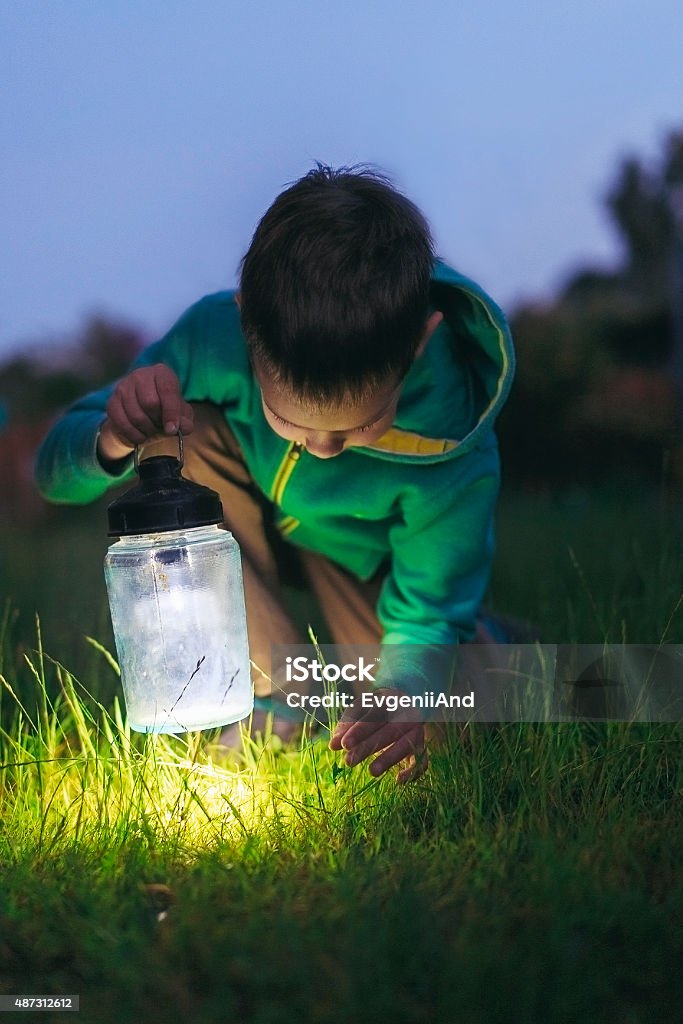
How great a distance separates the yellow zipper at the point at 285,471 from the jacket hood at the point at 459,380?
11 cm

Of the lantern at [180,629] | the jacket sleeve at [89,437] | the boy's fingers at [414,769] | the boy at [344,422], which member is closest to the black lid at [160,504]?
the lantern at [180,629]

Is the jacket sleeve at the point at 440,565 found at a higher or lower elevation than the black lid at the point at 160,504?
lower

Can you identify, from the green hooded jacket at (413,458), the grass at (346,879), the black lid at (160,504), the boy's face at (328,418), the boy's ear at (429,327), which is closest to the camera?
the grass at (346,879)

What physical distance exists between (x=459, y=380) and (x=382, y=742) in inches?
25.4


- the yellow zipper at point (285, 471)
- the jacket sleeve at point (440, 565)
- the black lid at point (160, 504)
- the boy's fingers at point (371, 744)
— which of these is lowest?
the boy's fingers at point (371, 744)

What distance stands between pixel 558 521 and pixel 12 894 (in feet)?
7.60

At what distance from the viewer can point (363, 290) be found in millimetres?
1399

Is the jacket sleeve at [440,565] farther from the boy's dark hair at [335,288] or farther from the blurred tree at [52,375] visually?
the blurred tree at [52,375]

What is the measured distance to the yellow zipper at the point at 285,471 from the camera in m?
1.70

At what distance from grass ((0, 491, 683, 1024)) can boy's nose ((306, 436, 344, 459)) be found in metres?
0.43

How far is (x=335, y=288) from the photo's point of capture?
1.38 m

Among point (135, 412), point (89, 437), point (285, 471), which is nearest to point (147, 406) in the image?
point (135, 412)

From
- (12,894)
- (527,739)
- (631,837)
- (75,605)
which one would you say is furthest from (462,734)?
(75,605)

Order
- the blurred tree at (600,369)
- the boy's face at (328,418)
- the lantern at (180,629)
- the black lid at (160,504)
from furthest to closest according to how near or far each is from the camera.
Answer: the blurred tree at (600,369)
the boy's face at (328,418)
the lantern at (180,629)
the black lid at (160,504)
